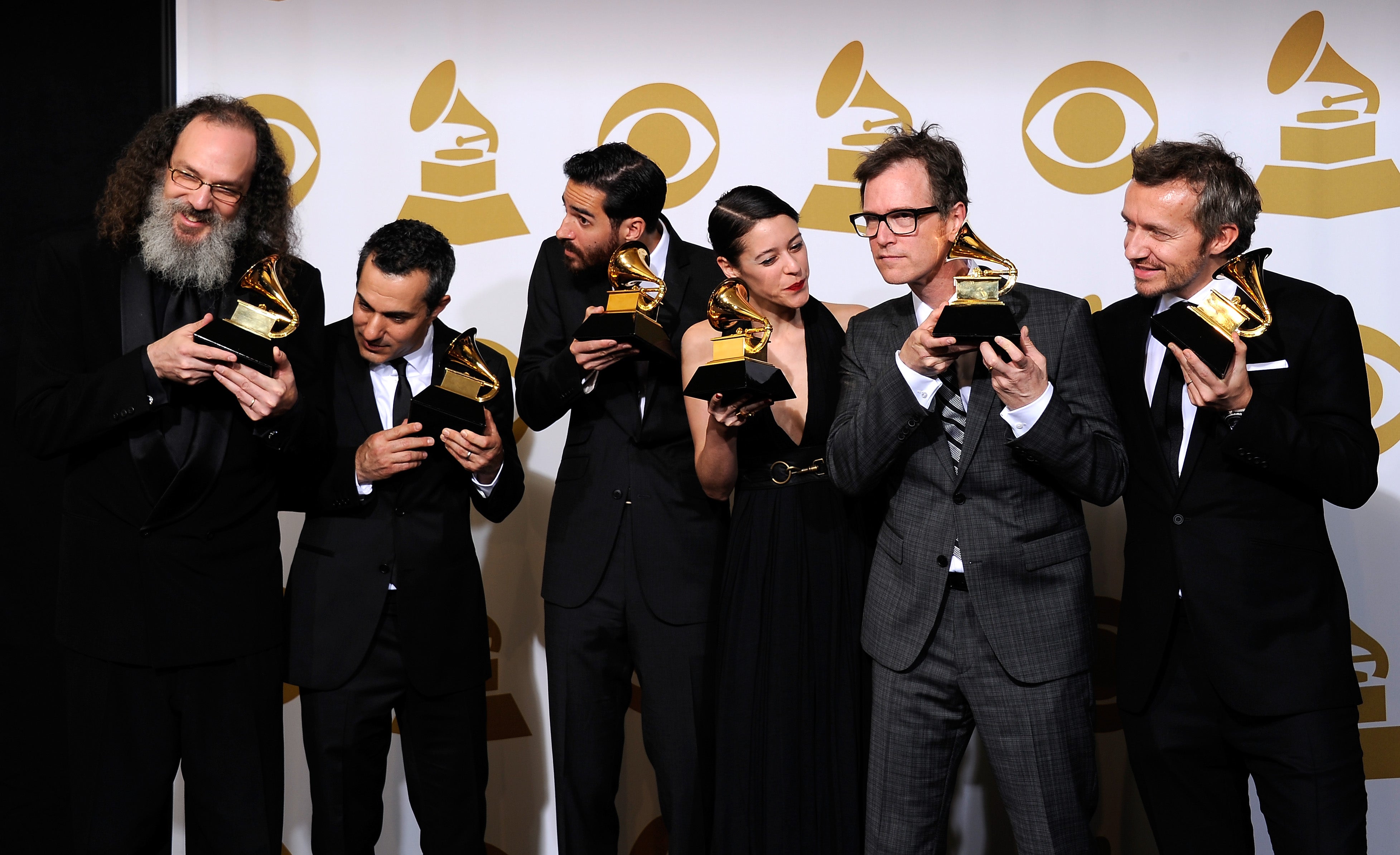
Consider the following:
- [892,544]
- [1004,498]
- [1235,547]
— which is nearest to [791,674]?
[892,544]

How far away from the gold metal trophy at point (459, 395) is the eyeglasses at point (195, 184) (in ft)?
2.15

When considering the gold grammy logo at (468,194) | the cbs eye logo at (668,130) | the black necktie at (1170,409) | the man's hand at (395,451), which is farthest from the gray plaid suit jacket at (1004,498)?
the gold grammy logo at (468,194)

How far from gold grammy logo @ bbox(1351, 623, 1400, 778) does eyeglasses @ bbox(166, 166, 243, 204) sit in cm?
383

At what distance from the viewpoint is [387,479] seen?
2947mm

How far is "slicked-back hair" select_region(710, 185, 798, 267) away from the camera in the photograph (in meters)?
2.84

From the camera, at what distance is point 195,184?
8.87 feet

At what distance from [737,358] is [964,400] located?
0.54 meters

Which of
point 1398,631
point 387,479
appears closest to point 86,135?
point 387,479

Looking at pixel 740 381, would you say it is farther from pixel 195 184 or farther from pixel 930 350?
pixel 195 184

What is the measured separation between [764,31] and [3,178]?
2677 millimetres

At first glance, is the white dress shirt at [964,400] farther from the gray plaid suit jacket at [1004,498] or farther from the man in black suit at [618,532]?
the man in black suit at [618,532]

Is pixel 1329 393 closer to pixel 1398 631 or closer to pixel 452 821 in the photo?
pixel 1398 631

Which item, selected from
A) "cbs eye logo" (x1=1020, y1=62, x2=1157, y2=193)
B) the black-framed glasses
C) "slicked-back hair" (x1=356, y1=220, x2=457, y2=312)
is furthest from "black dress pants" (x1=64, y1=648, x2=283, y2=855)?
"cbs eye logo" (x1=1020, y1=62, x2=1157, y2=193)

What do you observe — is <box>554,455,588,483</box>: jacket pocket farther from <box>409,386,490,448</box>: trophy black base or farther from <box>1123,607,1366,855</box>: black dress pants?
<box>1123,607,1366,855</box>: black dress pants
